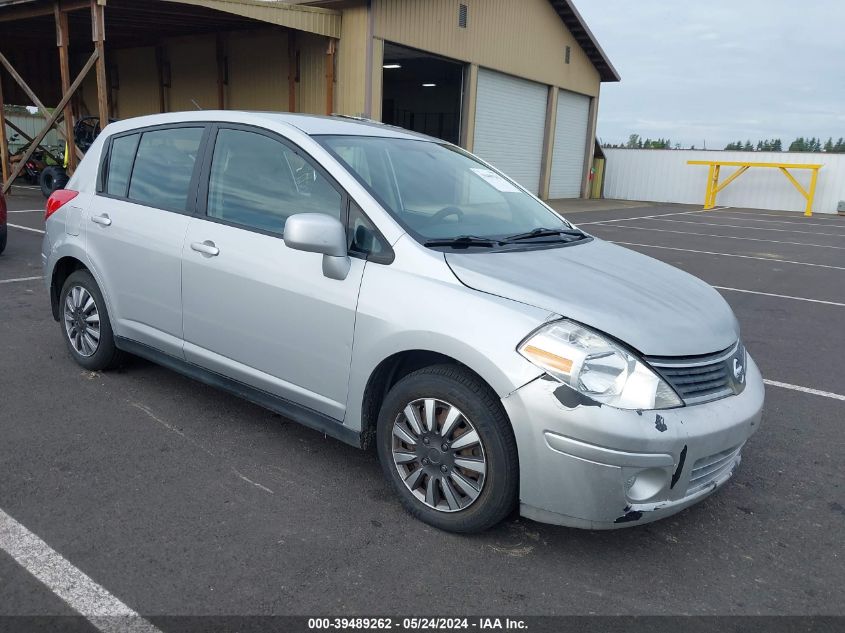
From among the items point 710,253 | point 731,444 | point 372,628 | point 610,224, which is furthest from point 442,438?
point 610,224

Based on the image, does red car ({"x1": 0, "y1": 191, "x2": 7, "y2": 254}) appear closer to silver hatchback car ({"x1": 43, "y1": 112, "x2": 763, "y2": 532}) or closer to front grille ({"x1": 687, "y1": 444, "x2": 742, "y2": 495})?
silver hatchback car ({"x1": 43, "y1": 112, "x2": 763, "y2": 532})

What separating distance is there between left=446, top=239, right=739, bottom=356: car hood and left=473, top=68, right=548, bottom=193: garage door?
1740 centimetres

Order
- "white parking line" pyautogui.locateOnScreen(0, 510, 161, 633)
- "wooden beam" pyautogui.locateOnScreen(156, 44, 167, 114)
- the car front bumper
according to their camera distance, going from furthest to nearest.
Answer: "wooden beam" pyautogui.locateOnScreen(156, 44, 167, 114), the car front bumper, "white parking line" pyautogui.locateOnScreen(0, 510, 161, 633)

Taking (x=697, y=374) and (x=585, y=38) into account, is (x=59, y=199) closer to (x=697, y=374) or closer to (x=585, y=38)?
(x=697, y=374)

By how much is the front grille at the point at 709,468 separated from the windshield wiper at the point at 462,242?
1.33 metres

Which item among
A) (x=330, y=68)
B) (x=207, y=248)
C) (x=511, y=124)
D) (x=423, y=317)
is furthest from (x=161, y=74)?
(x=423, y=317)

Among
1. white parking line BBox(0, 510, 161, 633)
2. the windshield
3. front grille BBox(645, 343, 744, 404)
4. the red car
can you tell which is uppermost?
the windshield

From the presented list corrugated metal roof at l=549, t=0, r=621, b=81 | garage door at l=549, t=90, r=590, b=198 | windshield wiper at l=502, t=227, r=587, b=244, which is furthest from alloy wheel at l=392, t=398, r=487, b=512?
garage door at l=549, t=90, r=590, b=198

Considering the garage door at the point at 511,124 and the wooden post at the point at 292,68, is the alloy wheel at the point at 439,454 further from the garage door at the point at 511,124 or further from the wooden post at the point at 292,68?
the garage door at the point at 511,124

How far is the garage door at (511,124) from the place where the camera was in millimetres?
21156

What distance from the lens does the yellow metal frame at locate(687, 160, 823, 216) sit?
28266 mm

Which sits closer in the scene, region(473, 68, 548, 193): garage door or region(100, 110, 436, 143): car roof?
region(100, 110, 436, 143): car roof

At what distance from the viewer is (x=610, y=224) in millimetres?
18719

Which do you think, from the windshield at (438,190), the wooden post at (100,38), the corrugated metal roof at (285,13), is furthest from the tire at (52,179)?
the windshield at (438,190)
